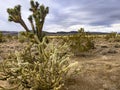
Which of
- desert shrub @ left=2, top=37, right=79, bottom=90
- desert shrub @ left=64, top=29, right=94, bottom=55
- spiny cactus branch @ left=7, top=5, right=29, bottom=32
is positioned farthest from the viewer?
spiny cactus branch @ left=7, top=5, right=29, bottom=32

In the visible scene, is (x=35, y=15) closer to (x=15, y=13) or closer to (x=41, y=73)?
(x=15, y=13)

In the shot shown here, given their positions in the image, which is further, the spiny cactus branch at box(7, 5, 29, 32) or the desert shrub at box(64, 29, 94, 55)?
the spiny cactus branch at box(7, 5, 29, 32)

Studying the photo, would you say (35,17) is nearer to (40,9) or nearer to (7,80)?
(40,9)

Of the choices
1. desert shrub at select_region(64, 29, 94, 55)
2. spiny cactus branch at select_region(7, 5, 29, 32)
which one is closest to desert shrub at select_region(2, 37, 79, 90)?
desert shrub at select_region(64, 29, 94, 55)

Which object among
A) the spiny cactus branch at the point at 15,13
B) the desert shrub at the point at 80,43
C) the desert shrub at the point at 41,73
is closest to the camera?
the desert shrub at the point at 41,73

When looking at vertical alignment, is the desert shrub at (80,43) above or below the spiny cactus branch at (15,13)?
below

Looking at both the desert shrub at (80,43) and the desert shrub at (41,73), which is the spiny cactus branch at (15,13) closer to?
the desert shrub at (80,43)

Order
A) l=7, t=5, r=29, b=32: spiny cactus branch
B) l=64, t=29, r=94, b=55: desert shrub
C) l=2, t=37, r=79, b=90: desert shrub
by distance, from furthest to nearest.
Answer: l=7, t=5, r=29, b=32: spiny cactus branch
l=64, t=29, r=94, b=55: desert shrub
l=2, t=37, r=79, b=90: desert shrub

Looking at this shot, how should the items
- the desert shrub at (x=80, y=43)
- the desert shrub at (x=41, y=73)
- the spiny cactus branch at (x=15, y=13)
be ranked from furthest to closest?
the spiny cactus branch at (x=15, y=13) → the desert shrub at (x=80, y=43) → the desert shrub at (x=41, y=73)

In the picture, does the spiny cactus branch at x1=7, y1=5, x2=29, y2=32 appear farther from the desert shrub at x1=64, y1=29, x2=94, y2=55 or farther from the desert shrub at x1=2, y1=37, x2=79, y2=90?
the desert shrub at x1=2, y1=37, x2=79, y2=90

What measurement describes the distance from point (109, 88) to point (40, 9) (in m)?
6.64

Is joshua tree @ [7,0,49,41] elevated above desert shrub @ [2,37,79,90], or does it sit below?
above

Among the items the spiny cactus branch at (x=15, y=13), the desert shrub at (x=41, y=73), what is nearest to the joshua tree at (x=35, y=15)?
the spiny cactus branch at (x=15, y=13)

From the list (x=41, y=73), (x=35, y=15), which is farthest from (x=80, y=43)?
(x=41, y=73)
